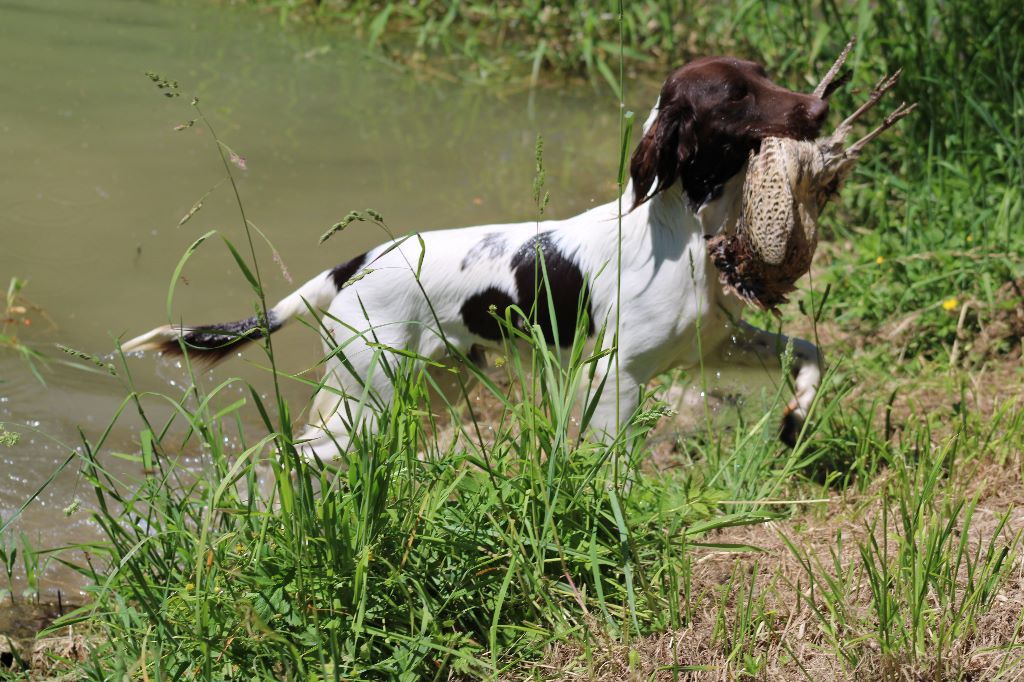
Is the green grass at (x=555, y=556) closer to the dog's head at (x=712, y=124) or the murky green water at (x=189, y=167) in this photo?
the dog's head at (x=712, y=124)

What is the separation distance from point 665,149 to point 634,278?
0.41 m

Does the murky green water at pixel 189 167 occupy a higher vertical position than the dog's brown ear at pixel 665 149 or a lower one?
lower

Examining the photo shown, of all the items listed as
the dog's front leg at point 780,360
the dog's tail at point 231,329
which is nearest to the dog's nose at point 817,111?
the dog's front leg at point 780,360

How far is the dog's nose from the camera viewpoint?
336cm

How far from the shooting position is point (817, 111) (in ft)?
11.0

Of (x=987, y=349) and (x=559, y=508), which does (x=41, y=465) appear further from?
(x=987, y=349)

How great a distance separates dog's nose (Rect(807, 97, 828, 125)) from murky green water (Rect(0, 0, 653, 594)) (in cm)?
222

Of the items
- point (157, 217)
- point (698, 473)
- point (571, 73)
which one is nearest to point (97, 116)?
point (157, 217)

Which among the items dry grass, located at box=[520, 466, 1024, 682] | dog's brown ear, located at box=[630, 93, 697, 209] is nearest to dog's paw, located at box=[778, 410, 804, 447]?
dry grass, located at box=[520, 466, 1024, 682]

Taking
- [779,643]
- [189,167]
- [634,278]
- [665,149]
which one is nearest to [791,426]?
[634,278]

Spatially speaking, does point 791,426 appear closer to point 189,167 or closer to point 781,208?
point 781,208

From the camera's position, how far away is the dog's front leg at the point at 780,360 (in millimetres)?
3650

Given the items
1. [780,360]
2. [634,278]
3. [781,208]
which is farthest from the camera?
[780,360]

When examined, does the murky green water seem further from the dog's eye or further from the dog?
the dog's eye
